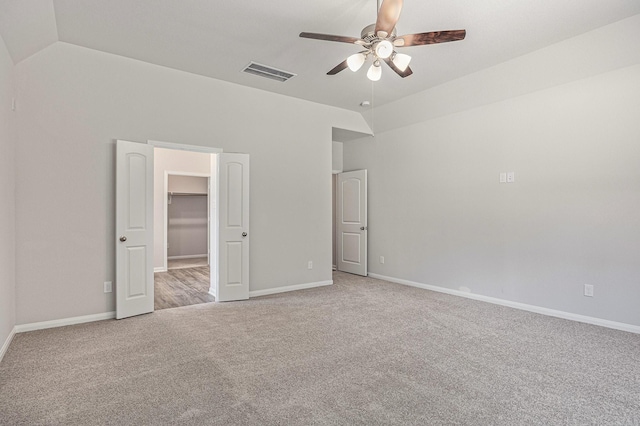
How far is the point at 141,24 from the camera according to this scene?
11.0 ft

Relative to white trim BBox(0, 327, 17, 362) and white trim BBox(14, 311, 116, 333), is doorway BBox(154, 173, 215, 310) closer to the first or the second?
white trim BBox(14, 311, 116, 333)

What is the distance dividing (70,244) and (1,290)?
Result: 88 centimetres

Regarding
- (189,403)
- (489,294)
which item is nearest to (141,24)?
(189,403)

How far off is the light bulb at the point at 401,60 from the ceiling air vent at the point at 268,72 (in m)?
1.88

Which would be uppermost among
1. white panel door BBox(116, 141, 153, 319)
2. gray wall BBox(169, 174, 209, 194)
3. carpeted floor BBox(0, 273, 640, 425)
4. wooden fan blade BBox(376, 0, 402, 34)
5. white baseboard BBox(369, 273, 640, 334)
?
wooden fan blade BBox(376, 0, 402, 34)

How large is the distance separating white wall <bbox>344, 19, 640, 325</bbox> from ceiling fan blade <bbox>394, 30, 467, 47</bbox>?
1830 mm

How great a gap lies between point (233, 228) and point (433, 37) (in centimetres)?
347

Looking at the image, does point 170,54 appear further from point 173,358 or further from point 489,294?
point 489,294

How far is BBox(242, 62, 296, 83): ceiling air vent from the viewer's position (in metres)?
4.31

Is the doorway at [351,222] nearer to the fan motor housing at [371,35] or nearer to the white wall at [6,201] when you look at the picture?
the fan motor housing at [371,35]

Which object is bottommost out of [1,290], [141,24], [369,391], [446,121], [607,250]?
[369,391]

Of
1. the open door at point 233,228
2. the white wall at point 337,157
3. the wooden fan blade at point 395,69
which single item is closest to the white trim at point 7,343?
the open door at point 233,228

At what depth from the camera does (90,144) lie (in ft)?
12.7

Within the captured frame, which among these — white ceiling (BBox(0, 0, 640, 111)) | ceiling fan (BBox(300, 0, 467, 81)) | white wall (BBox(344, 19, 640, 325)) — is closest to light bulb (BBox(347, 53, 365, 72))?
ceiling fan (BBox(300, 0, 467, 81))
